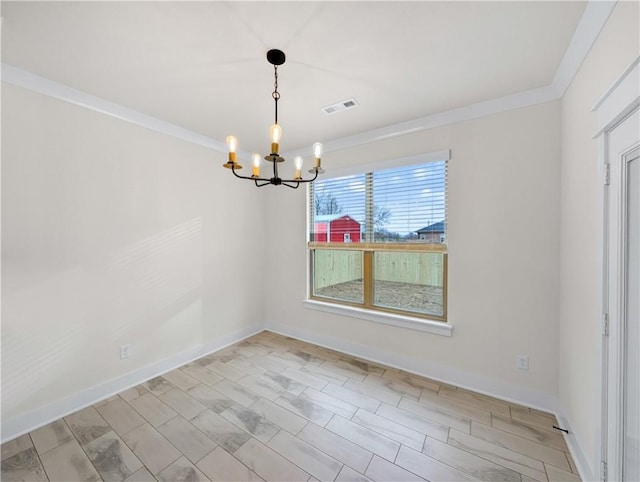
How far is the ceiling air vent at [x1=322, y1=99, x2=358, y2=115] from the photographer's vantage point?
94.3 inches

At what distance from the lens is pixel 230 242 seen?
3605 mm

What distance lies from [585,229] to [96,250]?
12.7 feet

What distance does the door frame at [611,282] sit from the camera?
1309mm

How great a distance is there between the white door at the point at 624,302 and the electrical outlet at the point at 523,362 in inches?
35.5

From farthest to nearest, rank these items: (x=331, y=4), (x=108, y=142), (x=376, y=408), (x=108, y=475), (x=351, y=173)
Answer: (x=351, y=173), (x=108, y=142), (x=376, y=408), (x=108, y=475), (x=331, y=4)

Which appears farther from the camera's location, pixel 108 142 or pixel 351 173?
→ pixel 351 173

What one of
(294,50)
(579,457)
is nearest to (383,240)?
(294,50)

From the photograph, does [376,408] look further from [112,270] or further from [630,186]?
[112,270]

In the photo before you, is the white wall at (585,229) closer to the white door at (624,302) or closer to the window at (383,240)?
the white door at (624,302)

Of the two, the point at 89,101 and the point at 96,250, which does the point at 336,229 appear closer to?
the point at 96,250

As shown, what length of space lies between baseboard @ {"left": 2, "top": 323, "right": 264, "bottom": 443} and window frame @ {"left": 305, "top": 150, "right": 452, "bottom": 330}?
153 centimetres

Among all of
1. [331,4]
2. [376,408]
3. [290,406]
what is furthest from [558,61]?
[290,406]

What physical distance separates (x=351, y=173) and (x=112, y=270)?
9.09 feet

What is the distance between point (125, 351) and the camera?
256 centimetres
